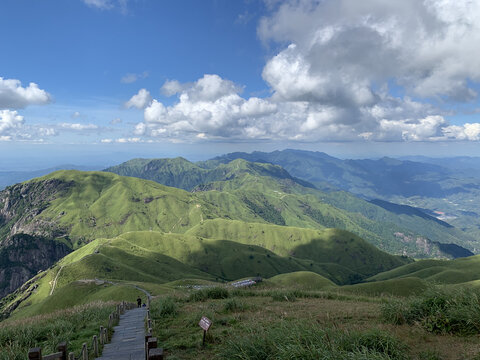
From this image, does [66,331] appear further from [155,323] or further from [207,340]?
[207,340]

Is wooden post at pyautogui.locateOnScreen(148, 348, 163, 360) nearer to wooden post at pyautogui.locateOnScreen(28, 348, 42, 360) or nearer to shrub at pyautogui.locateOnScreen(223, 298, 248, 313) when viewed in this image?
wooden post at pyautogui.locateOnScreen(28, 348, 42, 360)

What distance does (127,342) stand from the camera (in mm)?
18062

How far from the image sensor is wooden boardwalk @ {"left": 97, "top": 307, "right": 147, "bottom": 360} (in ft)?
50.4

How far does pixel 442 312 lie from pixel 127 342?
18.7 meters

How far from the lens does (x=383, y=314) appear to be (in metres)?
16.8

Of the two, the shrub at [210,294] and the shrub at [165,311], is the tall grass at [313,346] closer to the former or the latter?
the shrub at [165,311]

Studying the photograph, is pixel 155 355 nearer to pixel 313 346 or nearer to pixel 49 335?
pixel 313 346

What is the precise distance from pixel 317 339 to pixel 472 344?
656cm

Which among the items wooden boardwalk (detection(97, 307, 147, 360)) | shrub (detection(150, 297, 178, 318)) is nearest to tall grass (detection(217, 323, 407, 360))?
wooden boardwalk (detection(97, 307, 147, 360))

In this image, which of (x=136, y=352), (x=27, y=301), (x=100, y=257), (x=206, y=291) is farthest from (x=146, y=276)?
(x=136, y=352)

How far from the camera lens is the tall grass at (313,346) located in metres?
10.4

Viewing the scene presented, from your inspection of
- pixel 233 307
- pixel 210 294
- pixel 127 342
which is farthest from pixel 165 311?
pixel 210 294

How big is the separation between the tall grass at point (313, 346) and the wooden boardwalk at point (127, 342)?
20.4 feet

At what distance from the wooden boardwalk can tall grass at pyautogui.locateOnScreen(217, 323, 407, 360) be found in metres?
6.23
